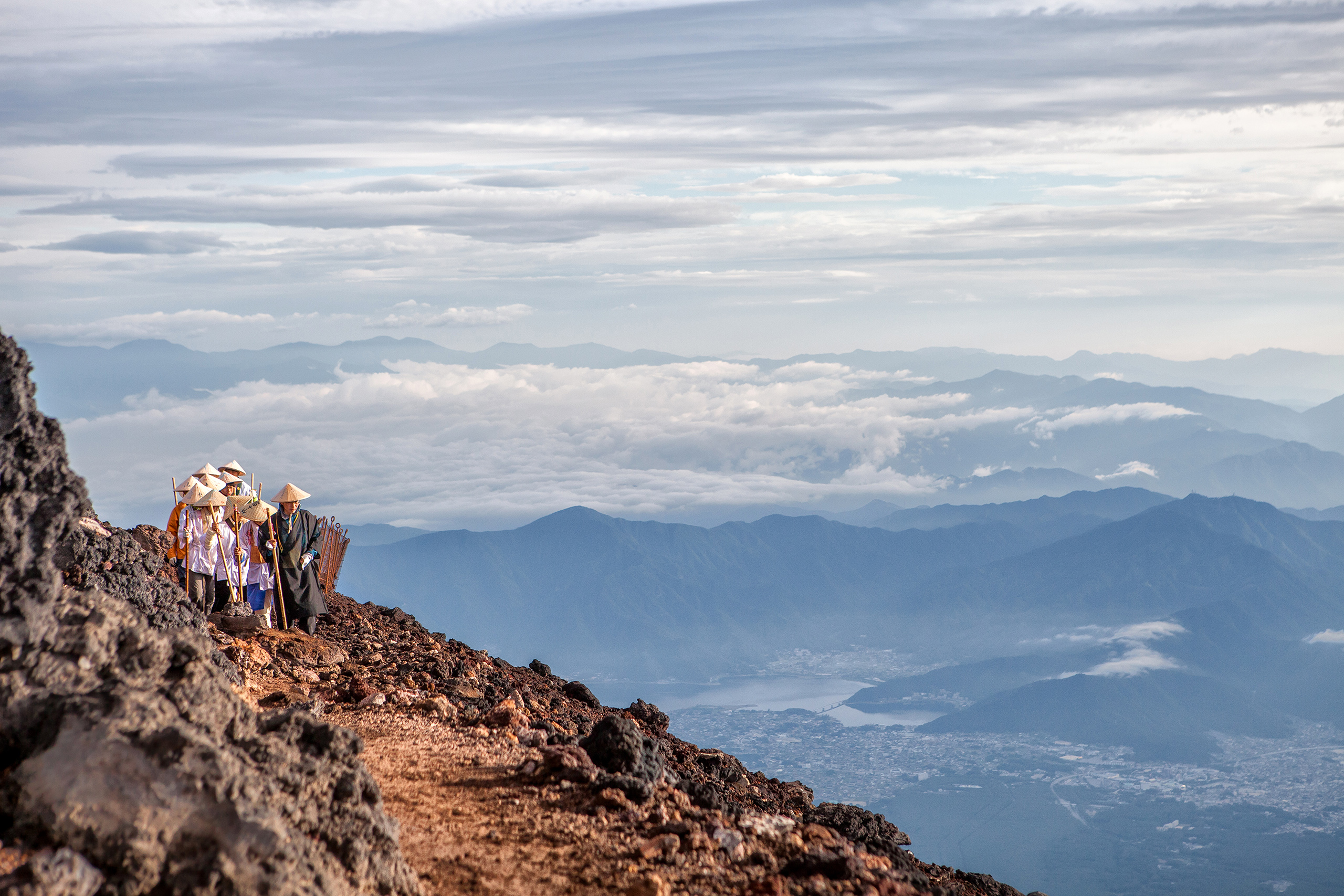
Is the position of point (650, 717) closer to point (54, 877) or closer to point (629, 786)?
point (629, 786)

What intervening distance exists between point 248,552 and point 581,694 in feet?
21.2

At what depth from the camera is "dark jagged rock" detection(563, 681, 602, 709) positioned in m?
17.8

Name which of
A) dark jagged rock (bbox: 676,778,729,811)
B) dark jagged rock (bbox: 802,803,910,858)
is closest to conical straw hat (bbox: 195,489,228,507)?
dark jagged rock (bbox: 676,778,729,811)

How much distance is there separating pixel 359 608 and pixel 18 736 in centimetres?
1892

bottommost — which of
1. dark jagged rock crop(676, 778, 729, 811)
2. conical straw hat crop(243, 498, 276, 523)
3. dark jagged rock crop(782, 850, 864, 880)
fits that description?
dark jagged rock crop(782, 850, 864, 880)

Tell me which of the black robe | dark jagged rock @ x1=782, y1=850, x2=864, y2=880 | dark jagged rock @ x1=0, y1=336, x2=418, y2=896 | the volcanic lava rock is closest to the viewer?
dark jagged rock @ x1=0, y1=336, x2=418, y2=896

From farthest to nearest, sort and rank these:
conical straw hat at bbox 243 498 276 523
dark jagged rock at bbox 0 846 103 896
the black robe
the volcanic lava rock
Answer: the black robe < conical straw hat at bbox 243 498 276 523 < the volcanic lava rock < dark jagged rock at bbox 0 846 103 896

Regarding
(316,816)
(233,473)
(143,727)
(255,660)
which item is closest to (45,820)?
(143,727)

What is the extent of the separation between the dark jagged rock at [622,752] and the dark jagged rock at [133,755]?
3.24 meters

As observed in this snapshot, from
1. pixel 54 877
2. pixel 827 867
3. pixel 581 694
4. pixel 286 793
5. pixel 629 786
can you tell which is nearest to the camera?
pixel 54 877

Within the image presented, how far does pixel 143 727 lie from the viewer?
217 inches

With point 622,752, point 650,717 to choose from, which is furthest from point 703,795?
point 650,717

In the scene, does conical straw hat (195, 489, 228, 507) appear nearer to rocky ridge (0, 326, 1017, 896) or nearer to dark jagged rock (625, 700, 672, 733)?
rocky ridge (0, 326, 1017, 896)

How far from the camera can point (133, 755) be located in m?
5.39
